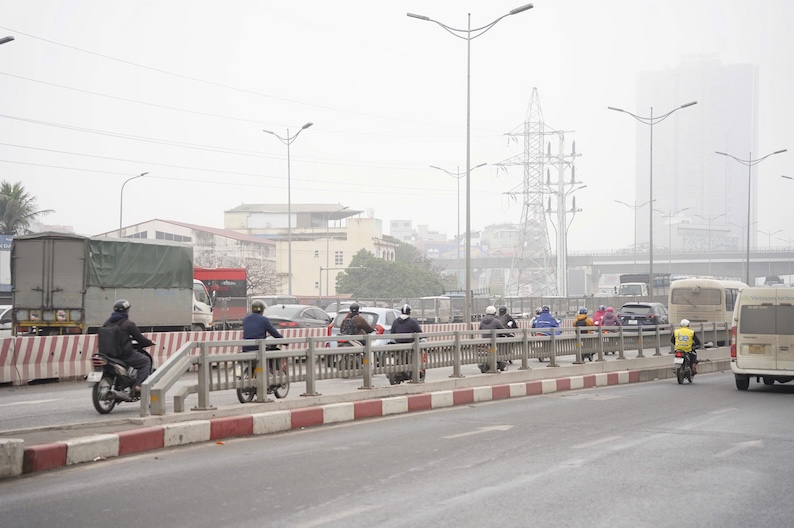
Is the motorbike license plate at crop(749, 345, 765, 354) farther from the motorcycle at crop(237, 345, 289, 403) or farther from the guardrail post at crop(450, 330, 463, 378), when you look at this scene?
the motorcycle at crop(237, 345, 289, 403)

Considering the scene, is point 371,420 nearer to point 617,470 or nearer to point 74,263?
point 617,470

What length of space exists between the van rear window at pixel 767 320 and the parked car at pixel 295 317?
1355 cm

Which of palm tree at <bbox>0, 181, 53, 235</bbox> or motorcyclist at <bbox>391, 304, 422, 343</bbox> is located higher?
palm tree at <bbox>0, 181, 53, 235</bbox>

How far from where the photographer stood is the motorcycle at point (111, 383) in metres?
13.3

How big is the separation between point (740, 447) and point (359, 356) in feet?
20.2

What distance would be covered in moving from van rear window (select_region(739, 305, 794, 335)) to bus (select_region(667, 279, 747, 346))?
20.3 m

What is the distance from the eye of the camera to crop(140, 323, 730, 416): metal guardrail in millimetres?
11531

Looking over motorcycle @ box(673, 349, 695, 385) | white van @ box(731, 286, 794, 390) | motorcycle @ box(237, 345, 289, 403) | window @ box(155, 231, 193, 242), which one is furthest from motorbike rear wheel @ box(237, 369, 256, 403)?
window @ box(155, 231, 193, 242)

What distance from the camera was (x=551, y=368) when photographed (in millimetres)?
20016

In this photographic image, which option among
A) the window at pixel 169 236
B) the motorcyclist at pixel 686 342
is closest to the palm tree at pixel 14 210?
the window at pixel 169 236

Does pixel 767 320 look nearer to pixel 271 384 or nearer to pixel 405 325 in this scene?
pixel 405 325

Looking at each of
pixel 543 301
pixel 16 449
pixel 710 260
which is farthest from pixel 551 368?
pixel 710 260

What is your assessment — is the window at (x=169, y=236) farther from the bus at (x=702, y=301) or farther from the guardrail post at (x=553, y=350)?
the guardrail post at (x=553, y=350)

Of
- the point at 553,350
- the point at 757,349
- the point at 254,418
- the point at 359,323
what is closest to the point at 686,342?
the point at 757,349
